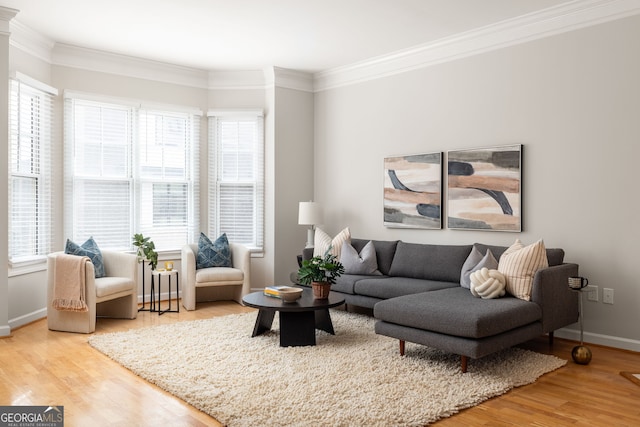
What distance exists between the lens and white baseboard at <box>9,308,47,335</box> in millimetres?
5122

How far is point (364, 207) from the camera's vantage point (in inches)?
258

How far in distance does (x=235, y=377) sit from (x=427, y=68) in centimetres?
387

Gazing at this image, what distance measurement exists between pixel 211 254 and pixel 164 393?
309 cm

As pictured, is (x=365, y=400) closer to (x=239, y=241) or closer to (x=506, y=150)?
(x=506, y=150)

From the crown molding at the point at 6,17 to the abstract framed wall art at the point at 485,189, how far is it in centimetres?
429

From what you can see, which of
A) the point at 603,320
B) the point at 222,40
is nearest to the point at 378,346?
the point at 603,320

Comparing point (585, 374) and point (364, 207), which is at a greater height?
point (364, 207)

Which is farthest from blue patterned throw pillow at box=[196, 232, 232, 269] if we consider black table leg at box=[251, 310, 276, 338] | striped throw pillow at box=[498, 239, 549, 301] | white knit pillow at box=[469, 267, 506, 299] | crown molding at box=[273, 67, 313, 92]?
striped throw pillow at box=[498, 239, 549, 301]

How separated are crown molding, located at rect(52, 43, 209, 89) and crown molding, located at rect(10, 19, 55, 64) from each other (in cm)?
13

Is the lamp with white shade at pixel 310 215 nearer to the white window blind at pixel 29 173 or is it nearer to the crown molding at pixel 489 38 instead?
the crown molding at pixel 489 38

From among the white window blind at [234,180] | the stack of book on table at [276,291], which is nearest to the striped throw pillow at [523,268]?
the stack of book on table at [276,291]

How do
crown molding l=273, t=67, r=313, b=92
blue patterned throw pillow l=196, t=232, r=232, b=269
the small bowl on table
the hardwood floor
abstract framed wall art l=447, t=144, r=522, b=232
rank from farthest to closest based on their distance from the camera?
crown molding l=273, t=67, r=313, b=92 < blue patterned throw pillow l=196, t=232, r=232, b=269 < abstract framed wall art l=447, t=144, r=522, b=232 < the small bowl on table < the hardwood floor

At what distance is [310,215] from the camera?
6.51 metres

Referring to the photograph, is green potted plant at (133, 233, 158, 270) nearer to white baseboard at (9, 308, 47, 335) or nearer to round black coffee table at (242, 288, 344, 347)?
white baseboard at (9, 308, 47, 335)
